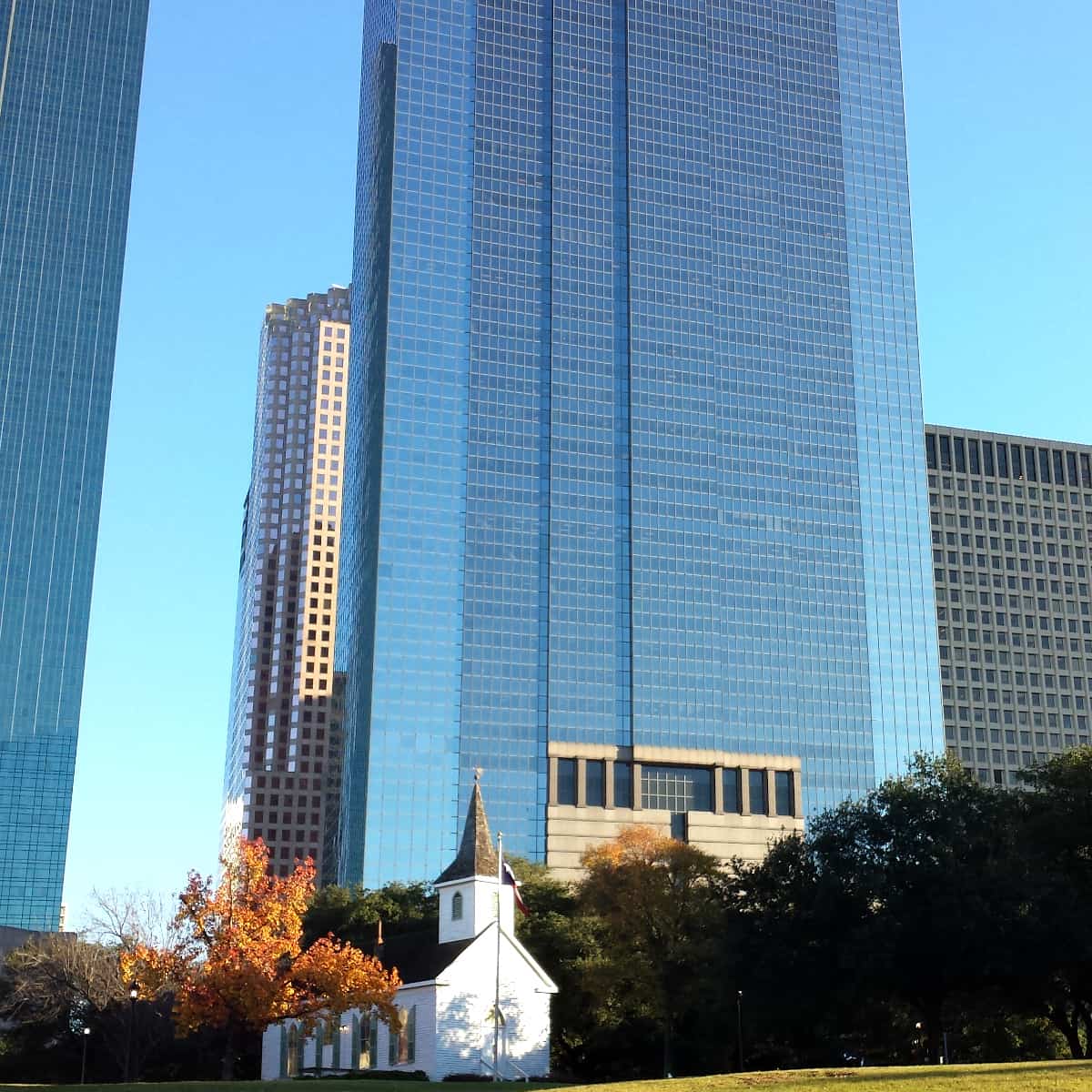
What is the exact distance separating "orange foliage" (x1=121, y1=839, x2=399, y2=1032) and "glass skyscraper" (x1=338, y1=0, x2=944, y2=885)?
7630 cm

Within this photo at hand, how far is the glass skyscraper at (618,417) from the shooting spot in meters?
159

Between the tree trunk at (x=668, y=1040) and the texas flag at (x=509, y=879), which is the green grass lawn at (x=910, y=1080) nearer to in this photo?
the texas flag at (x=509, y=879)

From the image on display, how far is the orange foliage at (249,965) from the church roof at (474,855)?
16114mm

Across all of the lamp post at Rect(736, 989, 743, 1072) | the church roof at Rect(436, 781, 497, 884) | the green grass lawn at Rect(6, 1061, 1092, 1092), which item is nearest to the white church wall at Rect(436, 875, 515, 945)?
the church roof at Rect(436, 781, 497, 884)

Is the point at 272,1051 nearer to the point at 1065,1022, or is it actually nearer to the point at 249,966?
the point at 249,966

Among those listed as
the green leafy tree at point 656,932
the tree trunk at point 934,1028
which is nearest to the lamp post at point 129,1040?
the green leafy tree at point 656,932

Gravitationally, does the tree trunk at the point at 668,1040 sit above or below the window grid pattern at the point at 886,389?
below

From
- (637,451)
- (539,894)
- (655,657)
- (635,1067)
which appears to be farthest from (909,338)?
(635,1067)

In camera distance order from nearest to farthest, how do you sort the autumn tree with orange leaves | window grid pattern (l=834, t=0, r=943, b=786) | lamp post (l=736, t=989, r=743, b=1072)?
the autumn tree with orange leaves → lamp post (l=736, t=989, r=743, b=1072) → window grid pattern (l=834, t=0, r=943, b=786)

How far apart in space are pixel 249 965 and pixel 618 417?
344ft

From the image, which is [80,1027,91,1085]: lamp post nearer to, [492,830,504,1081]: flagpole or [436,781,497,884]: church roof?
[436,781,497,884]: church roof

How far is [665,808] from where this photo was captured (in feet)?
531

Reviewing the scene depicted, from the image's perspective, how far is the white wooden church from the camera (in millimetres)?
86250

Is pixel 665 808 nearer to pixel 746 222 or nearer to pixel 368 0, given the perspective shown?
pixel 746 222
